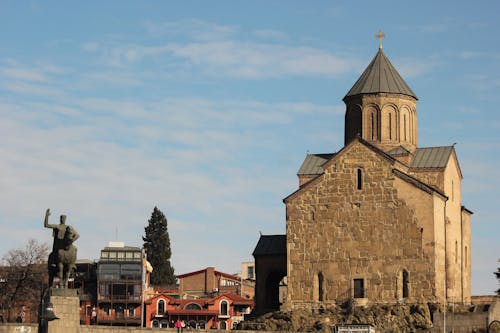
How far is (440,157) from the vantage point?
6147 cm

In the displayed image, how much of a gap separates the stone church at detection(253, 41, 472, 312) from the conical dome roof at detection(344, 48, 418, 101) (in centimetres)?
9

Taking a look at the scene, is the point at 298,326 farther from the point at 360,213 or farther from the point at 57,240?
the point at 57,240

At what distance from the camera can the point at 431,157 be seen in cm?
6166

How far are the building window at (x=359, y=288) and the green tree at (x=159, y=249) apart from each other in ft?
119

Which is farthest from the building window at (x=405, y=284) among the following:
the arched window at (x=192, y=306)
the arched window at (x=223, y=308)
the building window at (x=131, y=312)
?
the building window at (x=131, y=312)

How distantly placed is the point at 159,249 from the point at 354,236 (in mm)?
36855

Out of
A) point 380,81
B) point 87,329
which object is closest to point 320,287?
point 380,81

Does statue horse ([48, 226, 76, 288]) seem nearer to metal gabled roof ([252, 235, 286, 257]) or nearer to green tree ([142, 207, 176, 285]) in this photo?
metal gabled roof ([252, 235, 286, 257])

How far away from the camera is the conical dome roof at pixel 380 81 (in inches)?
2474

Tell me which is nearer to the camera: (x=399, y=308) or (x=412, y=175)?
(x=399, y=308)

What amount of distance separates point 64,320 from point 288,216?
28979 mm

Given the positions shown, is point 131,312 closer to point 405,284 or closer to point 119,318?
point 119,318

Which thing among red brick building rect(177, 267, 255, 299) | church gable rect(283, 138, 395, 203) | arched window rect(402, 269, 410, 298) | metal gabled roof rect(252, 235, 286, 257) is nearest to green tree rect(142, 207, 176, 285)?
red brick building rect(177, 267, 255, 299)

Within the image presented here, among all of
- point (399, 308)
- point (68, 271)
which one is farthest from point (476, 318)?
point (68, 271)
